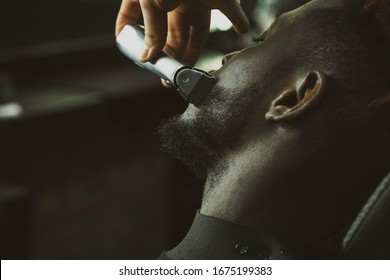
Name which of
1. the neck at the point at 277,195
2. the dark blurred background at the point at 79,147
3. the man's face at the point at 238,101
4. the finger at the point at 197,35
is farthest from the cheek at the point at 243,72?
the dark blurred background at the point at 79,147

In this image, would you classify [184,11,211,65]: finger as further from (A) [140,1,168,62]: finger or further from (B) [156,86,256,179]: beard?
(B) [156,86,256,179]: beard

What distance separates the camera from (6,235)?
283 cm

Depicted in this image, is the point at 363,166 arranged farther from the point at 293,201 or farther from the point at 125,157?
the point at 125,157

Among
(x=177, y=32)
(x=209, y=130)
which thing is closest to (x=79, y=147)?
(x=177, y=32)

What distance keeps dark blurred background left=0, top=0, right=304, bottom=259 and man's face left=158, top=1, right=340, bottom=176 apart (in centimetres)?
171

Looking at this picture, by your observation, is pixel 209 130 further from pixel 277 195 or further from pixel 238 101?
→ pixel 277 195

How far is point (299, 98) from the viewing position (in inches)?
44.0

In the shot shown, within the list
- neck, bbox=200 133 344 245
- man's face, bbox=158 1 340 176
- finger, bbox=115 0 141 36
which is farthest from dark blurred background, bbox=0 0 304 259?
neck, bbox=200 133 344 245

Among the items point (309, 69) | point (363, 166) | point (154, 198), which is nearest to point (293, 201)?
point (363, 166)

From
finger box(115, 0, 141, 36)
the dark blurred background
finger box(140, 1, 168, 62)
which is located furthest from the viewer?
the dark blurred background

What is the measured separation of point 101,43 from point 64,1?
0.34 meters

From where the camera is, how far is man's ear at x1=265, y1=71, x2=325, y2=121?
42.6 inches

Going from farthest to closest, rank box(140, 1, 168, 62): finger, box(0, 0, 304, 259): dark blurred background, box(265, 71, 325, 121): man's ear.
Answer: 1. box(0, 0, 304, 259): dark blurred background
2. box(140, 1, 168, 62): finger
3. box(265, 71, 325, 121): man's ear

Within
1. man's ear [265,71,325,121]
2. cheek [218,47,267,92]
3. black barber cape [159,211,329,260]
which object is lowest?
black barber cape [159,211,329,260]
